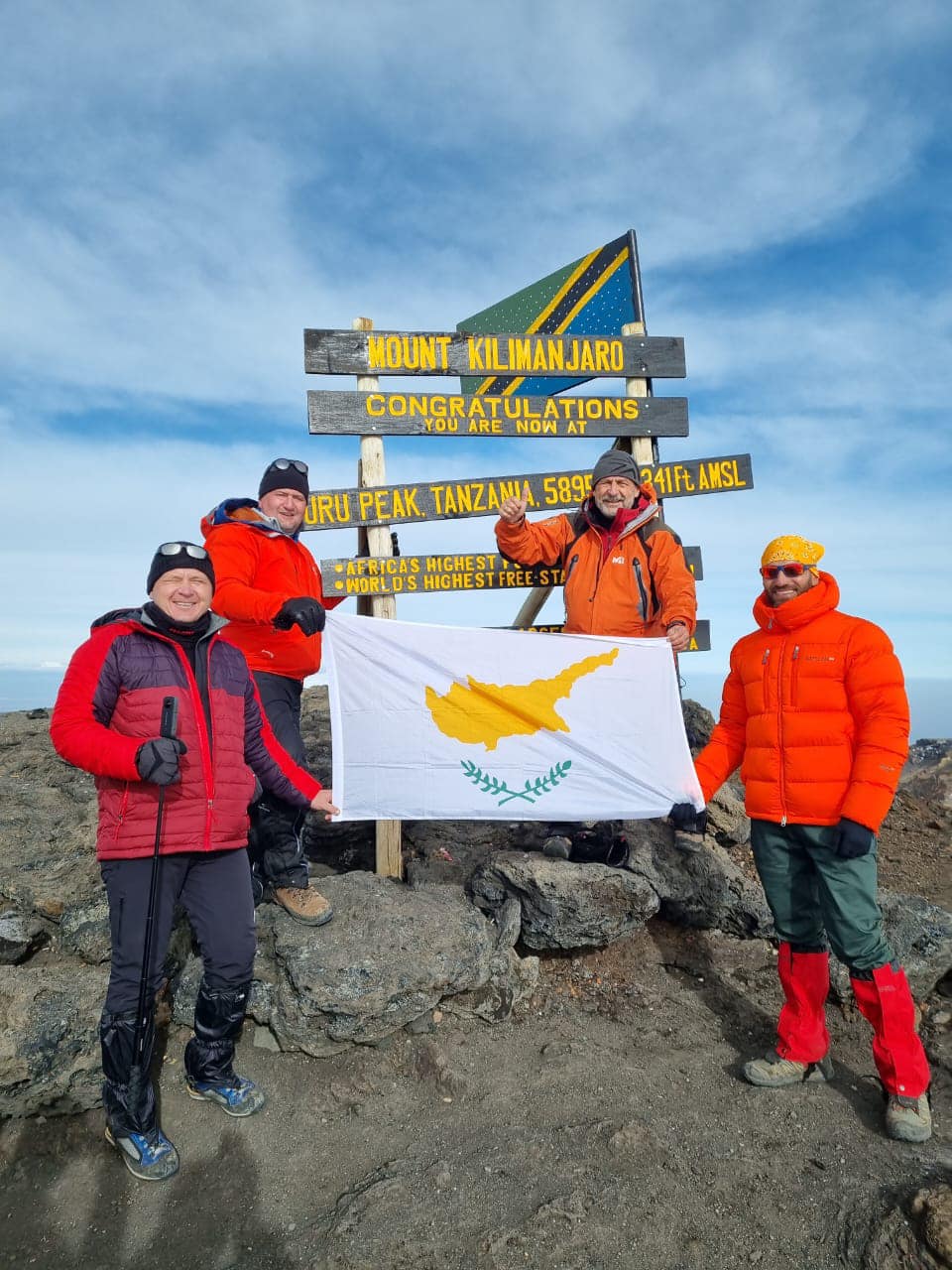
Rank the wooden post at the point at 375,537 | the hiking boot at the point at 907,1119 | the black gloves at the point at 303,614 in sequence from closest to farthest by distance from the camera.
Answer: the hiking boot at the point at 907,1119, the black gloves at the point at 303,614, the wooden post at the point at 375,537

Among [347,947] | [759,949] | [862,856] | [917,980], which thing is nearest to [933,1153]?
[862,856]

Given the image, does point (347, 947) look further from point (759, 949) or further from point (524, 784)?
point (759, 949)

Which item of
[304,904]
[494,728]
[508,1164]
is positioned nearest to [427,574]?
[494,728]

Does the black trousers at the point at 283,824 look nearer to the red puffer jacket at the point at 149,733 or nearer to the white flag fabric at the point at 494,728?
the white flag fabric at the point at 494,728

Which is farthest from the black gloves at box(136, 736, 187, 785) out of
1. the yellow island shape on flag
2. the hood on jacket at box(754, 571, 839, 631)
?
the hood on jacket at box(754, 571, 839, 631)

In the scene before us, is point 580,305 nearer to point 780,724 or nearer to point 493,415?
point 493,415

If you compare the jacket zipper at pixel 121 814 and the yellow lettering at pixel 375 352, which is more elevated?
the yellow lettering at pixel 375 352

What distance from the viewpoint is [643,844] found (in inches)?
277

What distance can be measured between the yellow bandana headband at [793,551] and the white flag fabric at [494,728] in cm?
142

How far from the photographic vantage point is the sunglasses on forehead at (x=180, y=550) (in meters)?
4.17

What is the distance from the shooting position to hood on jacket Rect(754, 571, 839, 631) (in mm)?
4645

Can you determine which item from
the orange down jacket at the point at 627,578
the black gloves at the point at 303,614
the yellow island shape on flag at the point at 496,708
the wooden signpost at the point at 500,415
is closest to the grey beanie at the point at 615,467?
the orange down jacket at the point at 627,578

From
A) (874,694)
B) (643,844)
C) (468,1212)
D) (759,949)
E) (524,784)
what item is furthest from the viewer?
(643,844)

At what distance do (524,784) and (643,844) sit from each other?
1.85m
